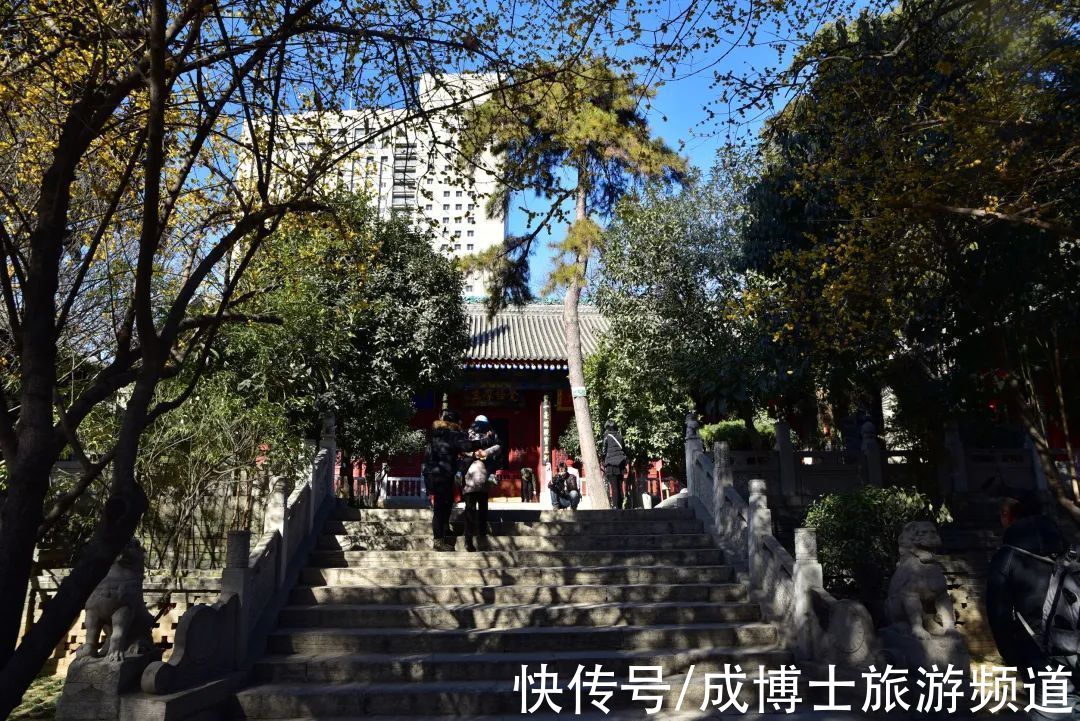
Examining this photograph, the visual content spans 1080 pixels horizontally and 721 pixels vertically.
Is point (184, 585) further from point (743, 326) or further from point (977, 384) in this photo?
point (977, 384)

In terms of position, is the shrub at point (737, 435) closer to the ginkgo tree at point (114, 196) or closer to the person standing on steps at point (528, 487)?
the person standing on steps at point (528, 487)

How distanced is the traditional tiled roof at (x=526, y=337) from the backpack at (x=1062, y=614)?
1444 cm

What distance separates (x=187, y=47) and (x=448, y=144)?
5.86 ft

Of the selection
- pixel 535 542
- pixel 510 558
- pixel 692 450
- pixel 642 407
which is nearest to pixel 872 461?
pixel 692 450

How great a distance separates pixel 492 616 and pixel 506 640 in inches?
16.3

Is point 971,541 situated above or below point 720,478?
below

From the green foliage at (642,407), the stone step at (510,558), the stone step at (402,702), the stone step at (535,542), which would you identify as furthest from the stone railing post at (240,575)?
the green foliage at (642,407)

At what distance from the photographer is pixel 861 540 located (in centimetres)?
813

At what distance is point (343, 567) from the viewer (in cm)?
761

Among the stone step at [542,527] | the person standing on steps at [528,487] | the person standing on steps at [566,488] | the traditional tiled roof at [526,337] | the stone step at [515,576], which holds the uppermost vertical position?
the traditional tiled roof at [526,337]

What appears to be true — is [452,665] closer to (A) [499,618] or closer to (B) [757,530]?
(A) [499,618]

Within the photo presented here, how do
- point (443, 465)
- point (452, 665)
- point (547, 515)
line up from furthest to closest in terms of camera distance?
point (547, 515), point (443, 465), point (452, 665)

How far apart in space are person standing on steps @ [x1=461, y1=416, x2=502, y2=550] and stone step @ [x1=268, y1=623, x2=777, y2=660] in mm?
1605

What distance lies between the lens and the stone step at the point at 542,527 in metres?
8.38
